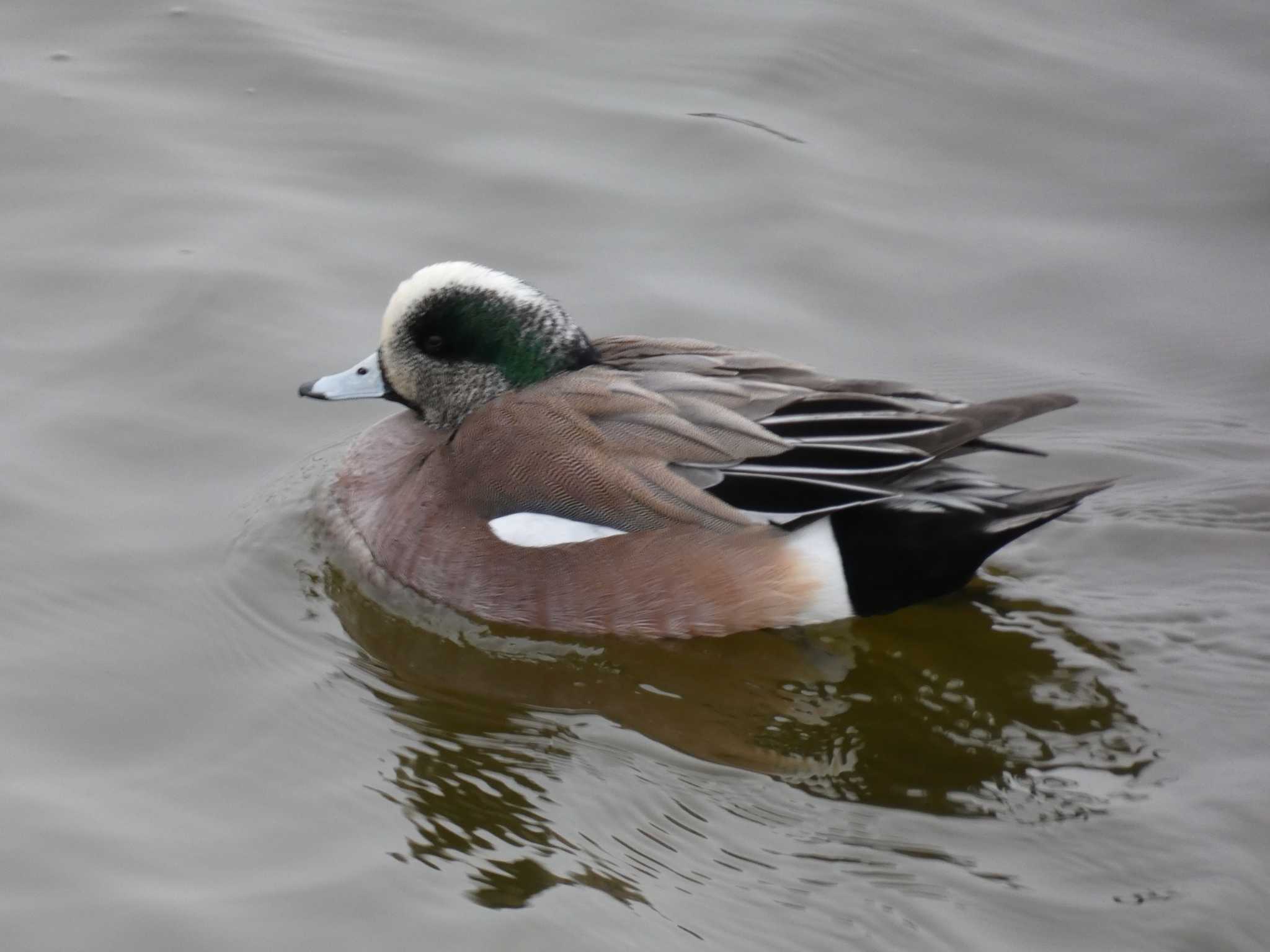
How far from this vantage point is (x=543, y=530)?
16.8 ft

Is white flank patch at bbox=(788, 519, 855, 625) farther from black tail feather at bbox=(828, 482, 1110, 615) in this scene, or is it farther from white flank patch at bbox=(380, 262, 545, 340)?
white flank patch at bbox=(380, 262, 545, 340)

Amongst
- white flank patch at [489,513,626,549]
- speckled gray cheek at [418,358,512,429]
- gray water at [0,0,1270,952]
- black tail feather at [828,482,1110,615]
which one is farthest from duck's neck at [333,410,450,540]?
black tail feather at [828,482,1110,615]

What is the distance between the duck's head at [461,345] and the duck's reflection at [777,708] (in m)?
0.64

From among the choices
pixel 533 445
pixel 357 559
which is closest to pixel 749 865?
pixel 533 445

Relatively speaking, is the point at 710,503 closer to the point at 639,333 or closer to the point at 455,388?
the point at 455,388

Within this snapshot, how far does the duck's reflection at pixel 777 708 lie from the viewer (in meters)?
4.38

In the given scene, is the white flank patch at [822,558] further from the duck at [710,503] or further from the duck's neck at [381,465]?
the duck's neck at [381,465]

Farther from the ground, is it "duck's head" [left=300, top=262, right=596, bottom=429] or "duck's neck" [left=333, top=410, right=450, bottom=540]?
"duck's head" [left=300, top=262, right=596, bottom=429]

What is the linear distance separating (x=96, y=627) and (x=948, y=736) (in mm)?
2448

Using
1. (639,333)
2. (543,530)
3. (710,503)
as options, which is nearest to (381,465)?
(543,530)

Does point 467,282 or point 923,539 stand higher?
point 467,282

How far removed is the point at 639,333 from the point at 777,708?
2135 millimetres

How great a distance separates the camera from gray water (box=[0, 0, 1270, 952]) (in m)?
4.09

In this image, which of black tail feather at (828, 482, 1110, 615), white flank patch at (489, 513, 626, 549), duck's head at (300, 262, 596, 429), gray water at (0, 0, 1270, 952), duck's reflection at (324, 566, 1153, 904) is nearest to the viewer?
gray water at (0, 0, 1270, 952)
